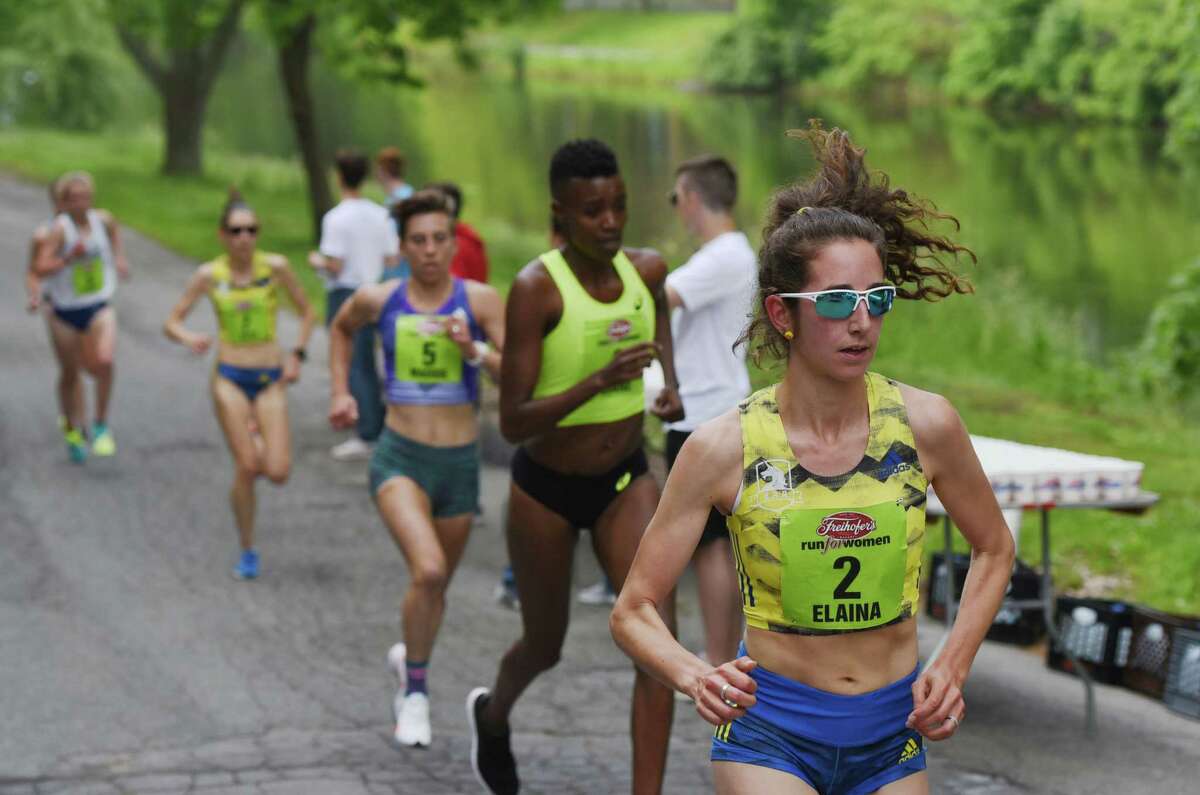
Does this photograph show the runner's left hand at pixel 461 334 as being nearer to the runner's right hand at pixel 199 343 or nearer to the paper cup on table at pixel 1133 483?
the paper cup on table at pixel 1133 483

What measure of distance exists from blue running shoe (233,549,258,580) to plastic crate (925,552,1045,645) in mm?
3772

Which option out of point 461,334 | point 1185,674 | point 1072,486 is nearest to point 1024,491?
point 1072,486

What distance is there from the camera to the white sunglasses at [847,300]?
3.92 metres

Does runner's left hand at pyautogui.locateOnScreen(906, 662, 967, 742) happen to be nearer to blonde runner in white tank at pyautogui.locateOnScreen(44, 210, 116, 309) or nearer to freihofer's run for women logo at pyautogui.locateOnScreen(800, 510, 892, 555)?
freihofer's run for women logo at pyautogui.locateOnScreen(800, 510, 892, 555)

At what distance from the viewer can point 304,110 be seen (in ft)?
85.0

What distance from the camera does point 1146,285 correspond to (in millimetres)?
29328

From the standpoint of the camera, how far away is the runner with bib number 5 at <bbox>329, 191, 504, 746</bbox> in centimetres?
724

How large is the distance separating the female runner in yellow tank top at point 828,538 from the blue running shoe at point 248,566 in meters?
6.28

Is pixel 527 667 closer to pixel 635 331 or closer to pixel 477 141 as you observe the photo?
pixel 635 331

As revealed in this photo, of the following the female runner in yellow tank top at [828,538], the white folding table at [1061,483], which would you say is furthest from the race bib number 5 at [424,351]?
the female runner in yellow tank top at [828,538]

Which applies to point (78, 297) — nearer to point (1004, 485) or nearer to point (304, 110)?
point (1004, 485)

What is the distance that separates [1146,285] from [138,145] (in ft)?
80.8

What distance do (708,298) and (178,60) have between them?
29765 millimetres

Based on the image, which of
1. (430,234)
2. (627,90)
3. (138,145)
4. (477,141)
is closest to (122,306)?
(430,234)
